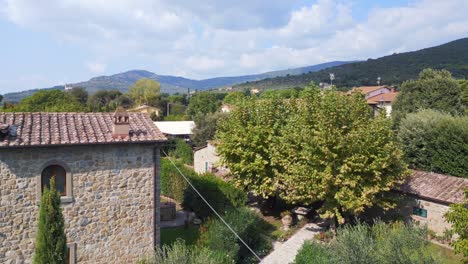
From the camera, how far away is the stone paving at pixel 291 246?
1780cm

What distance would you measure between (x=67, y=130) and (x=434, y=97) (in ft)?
116

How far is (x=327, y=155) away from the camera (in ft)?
58.2

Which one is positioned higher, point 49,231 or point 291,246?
point 49,231

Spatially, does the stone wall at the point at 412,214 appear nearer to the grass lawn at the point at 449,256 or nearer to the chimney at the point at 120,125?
the grass lawn at the point at 449,256

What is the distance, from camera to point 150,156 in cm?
1546

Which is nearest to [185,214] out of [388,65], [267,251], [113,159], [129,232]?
[267,251]

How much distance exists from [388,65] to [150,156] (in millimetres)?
151559

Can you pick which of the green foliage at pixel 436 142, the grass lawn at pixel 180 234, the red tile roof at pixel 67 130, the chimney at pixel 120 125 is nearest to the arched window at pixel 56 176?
the red tile roof at pixel 67 130

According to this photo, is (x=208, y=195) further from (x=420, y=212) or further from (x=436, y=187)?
(x=436, y=187)

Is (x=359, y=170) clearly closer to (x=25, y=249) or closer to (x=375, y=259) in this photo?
(x=375, y=259)

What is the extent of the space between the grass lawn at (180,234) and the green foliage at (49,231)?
7.61 meters

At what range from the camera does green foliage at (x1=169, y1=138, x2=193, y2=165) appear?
4872 centimetres

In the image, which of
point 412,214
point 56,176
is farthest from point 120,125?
point 412,214

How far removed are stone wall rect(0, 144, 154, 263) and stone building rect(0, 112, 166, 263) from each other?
30 millimetres
